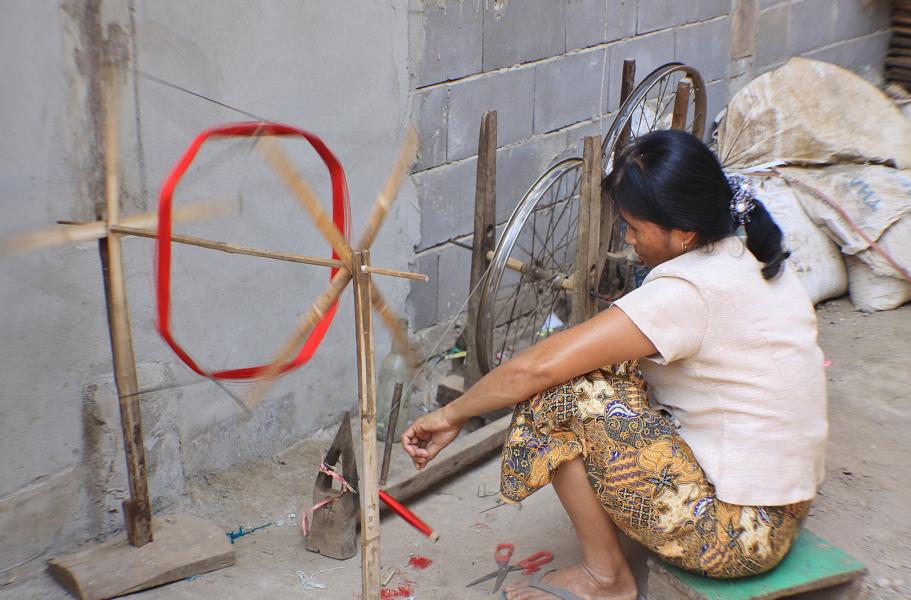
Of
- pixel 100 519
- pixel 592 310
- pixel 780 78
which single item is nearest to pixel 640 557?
pixel 592 310

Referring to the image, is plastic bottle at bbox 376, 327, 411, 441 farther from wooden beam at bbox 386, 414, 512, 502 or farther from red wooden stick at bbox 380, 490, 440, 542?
red wooden stick at bbox 380, 490, 440, 542

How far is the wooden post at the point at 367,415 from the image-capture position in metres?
2.14

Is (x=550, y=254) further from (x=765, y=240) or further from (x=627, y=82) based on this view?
(x=765, y=240)

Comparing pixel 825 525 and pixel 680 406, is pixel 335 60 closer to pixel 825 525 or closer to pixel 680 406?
pixel 680 406

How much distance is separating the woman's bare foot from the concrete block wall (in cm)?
156

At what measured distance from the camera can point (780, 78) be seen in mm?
5070

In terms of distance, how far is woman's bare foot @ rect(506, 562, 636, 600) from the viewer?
259cm

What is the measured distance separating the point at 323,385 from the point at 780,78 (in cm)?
298

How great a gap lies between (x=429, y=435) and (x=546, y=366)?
40 centimetres

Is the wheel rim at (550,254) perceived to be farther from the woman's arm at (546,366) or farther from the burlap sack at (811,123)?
the woman's arm at (546,366)

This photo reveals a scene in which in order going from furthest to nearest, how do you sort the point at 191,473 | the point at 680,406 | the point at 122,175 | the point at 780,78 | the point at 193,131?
the point at 780,78, the point at 191,473, the point at 193,131, the point at 122,175, the point at 680,406

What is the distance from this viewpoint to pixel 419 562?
292cm

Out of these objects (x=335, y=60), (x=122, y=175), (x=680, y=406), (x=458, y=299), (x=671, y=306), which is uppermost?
(x=335, y=60)

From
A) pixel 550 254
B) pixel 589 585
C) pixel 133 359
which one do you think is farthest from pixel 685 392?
pixel 550 254
